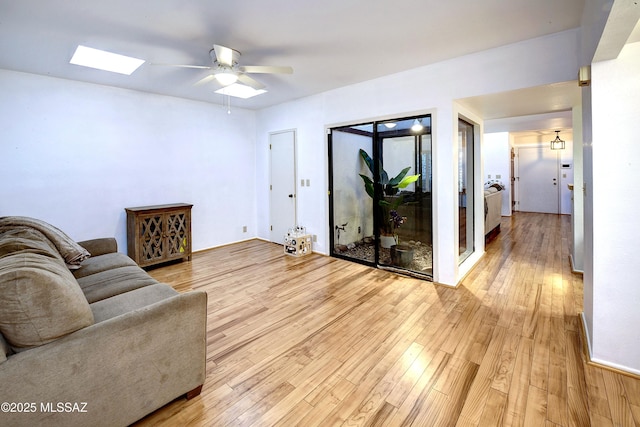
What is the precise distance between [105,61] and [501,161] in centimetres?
Answer: 938

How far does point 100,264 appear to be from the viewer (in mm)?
2633

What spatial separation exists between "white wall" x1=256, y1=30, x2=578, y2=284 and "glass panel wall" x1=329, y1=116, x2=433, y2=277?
0.16 m

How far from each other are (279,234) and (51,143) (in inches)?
134

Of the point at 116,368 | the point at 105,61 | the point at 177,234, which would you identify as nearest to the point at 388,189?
the point at 177,234

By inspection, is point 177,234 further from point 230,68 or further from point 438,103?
point 438,103

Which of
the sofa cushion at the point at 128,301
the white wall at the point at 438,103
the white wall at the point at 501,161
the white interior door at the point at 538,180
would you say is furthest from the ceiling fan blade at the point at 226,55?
the white interior door at the point at 538,180

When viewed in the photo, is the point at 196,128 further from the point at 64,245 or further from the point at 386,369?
the point at 386,369

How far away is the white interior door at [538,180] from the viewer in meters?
8.86

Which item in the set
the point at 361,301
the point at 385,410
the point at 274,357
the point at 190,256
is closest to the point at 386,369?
the point at 385,410

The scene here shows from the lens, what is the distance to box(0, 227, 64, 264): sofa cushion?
171 cm

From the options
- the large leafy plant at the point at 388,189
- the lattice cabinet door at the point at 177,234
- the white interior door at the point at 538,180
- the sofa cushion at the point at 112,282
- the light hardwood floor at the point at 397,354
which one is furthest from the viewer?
the white interior door at the point at 538,180

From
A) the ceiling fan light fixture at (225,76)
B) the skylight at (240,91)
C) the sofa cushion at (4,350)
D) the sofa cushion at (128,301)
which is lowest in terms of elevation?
the sofa cushion at (128,301)

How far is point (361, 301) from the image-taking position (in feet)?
9.92

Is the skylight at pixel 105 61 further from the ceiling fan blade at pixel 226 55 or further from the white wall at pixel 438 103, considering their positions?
the white wall at pixel 438 103
